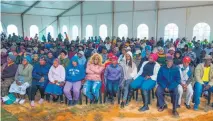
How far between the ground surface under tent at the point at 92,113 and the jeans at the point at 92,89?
26 centimetres

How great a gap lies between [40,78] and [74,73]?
2.87 feet

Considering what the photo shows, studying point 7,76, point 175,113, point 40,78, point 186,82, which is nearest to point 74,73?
point 40,78

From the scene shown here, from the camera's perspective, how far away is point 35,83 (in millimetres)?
5504

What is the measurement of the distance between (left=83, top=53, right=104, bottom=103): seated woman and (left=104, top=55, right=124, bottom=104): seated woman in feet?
0.67

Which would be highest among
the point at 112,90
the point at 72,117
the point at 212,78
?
the point at 212,78

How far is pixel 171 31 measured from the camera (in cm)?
1769

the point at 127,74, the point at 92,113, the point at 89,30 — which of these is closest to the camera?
the point at 92,113

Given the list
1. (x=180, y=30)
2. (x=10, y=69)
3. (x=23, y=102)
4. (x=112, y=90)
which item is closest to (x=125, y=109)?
(x=112, y=90)

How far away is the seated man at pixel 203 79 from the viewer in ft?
16.8

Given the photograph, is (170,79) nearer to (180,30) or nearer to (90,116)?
(90,116)

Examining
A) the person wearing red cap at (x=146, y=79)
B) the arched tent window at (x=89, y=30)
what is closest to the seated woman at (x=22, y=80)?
the person wearing red cap at (x=146, y=79)

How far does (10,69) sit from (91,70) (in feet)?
7.16

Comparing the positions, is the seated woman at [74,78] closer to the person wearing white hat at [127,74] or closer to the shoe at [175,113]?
the person wearing white hat at [127,74]

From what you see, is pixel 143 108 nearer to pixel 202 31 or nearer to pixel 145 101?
pixel 145 101
